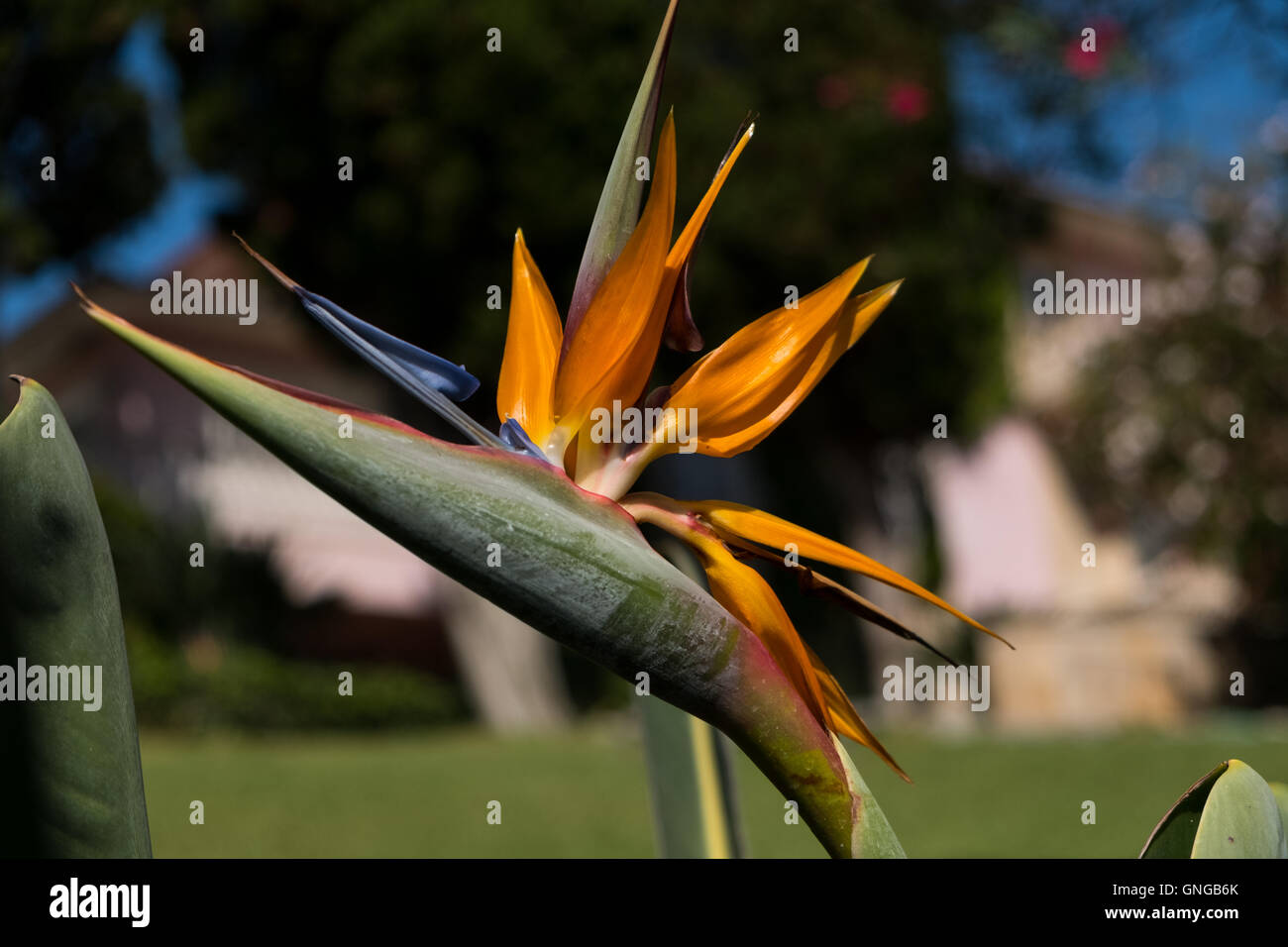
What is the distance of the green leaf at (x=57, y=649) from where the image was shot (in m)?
0.47

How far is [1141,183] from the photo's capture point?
950cm

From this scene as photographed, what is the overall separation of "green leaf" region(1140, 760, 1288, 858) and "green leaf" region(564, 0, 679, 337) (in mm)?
315

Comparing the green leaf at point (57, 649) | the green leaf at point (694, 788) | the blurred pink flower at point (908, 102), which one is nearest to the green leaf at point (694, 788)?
the green leaf at point (694, 788)

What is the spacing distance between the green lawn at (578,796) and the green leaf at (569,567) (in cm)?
315

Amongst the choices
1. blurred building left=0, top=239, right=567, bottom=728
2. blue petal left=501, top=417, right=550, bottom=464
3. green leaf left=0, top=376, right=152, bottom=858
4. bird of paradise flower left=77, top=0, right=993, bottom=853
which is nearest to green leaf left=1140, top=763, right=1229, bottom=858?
bird of paradise flower left=77, top=0, right=993, bottom=853

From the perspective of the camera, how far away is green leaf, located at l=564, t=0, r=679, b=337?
51cm

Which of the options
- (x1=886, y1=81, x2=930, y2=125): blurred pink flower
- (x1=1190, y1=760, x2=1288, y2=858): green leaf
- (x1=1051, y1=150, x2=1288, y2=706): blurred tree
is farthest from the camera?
(x1=1051, y1=150, x2=1288, y2=706): blurred tree

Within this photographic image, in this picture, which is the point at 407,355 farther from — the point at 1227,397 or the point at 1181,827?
the point at 1227,397

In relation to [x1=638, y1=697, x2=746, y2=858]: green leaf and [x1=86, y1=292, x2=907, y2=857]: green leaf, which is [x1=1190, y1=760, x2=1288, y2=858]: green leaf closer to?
[x1=86, y1=292, x2=907, y2=857]: green leaf

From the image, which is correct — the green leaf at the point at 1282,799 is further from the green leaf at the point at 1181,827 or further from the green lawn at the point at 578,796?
the green lawn at the point at 578,796

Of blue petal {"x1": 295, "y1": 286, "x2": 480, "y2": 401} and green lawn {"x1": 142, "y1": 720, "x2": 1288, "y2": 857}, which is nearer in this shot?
blue petal {"x1": 295, "y1": 286, "x2": 480, "y2": 401}

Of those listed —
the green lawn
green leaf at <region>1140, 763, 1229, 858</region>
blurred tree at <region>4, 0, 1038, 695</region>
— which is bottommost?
the green lawn

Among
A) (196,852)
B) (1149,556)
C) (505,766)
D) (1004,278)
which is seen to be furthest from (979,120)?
(1149,556)

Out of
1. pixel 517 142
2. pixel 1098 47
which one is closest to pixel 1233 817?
pixel 1098 47
